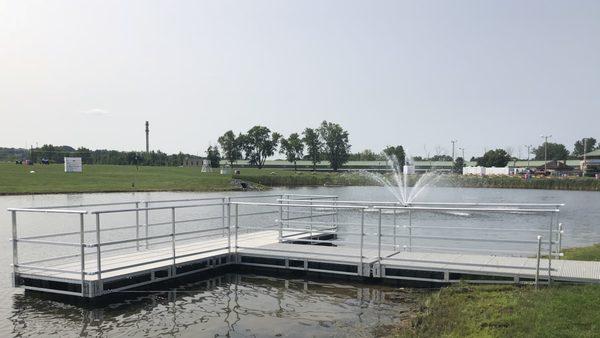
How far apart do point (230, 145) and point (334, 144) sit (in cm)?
3175

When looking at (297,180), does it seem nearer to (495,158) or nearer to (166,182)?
(166,182)

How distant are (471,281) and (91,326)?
8321 millimetres

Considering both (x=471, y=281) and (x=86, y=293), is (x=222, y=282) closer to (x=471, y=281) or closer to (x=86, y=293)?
(x=86, y=293)

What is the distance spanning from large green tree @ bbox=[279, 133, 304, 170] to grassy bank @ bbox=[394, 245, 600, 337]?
14384 centimetres

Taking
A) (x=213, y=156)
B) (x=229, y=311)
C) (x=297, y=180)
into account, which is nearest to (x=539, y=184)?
(x=297, y=180)

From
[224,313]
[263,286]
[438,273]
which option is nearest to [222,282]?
[263,286]

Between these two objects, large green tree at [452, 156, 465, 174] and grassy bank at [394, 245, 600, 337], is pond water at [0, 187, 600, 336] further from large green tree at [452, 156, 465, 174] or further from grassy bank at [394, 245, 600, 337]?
large green tree at [452, 156, 465, 174]

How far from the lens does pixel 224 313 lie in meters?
11.3

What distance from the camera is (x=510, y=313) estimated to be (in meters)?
9.41

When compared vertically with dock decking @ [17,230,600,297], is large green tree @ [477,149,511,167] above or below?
above

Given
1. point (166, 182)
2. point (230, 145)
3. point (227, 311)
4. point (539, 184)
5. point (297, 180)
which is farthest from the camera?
point (230, 145)

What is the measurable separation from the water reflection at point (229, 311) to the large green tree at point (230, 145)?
5876 inches

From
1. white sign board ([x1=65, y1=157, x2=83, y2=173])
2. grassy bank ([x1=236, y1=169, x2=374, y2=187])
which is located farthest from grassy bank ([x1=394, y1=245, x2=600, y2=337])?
white sign board ([x1=65, y1=157, x2=83, y2=173])

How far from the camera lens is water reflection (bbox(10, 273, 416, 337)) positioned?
10156mm
